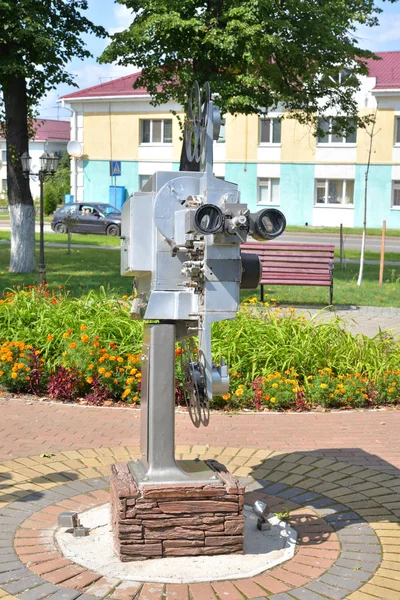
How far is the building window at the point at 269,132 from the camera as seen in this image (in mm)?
43719

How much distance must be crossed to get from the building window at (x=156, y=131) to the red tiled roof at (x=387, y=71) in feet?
34.9

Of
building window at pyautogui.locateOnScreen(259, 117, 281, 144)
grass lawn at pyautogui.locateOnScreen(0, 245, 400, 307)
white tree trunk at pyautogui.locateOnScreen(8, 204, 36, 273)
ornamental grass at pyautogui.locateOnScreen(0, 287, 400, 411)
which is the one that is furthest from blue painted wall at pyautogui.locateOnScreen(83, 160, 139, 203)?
A: ornamental grass at pyautogui.locateOnScreen(0, 287, 400, 411)

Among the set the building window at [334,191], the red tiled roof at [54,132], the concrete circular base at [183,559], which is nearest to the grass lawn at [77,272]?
the concrete circular base at [183,559]

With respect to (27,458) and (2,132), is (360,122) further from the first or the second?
(27,458)

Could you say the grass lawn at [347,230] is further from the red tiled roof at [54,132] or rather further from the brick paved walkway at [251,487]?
the red tiled roof at [54,132]

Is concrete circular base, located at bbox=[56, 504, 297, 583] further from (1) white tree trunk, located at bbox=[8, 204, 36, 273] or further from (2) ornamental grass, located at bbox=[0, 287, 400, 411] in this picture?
(1) white tree trunk, located at bbox=[8, 204, 36, 273]

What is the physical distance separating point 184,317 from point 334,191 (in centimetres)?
4012

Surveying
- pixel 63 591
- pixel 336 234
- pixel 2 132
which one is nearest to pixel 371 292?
pixel 2 132

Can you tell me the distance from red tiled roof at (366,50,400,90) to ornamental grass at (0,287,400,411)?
33662 millimetres

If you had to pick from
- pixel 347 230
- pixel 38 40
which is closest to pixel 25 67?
pixel 38 40

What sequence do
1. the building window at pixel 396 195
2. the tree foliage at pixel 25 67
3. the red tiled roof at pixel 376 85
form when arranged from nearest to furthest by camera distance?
the tree foliage at pixel 25 67 → the red tiled roof at pixel 376 85 → the building window at pixel 396 195

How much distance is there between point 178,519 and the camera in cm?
463

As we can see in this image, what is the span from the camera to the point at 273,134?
144 ft

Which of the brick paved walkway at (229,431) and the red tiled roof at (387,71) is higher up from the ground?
the red tiled roof at (387,71)
